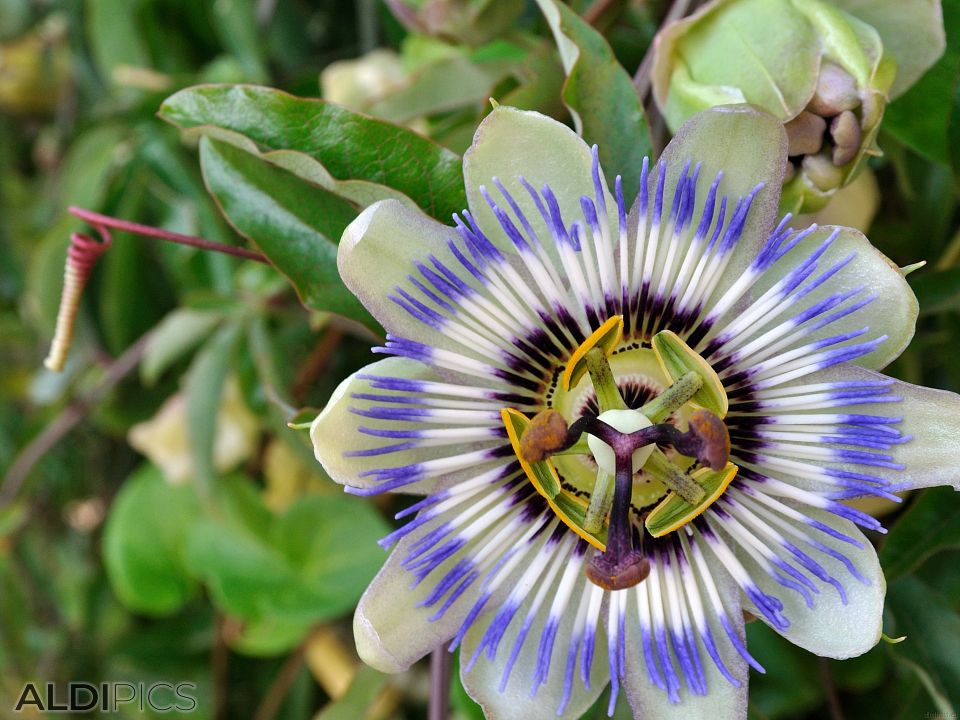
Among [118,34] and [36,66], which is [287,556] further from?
[36,66]

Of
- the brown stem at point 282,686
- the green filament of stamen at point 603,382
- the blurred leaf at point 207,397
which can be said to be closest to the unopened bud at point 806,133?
the green filament of stamen at point 603,382

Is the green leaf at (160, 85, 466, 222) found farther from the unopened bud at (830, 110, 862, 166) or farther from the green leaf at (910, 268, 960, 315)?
the green leaf at (910, 268, 960, 315)

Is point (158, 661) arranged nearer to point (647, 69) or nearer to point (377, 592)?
point (377, 592)

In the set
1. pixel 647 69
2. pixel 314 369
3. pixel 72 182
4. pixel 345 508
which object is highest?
pixel 647 69

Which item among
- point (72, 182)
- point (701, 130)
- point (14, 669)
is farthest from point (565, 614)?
point (14, 669)

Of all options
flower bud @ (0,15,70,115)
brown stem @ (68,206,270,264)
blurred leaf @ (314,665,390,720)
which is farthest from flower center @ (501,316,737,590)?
flower bud @ (0,15,70,115)

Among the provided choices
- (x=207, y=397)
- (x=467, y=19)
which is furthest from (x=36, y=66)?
(x=467, y=19)
